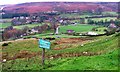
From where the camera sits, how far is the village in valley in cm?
1816

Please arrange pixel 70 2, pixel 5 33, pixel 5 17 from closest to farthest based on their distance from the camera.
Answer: pixel 5 33 → pixel 5 17 → pixel 70 2

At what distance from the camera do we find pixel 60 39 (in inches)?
1863

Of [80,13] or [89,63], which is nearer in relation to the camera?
[89,63]

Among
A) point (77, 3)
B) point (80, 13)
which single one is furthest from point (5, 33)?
point (77, 3)

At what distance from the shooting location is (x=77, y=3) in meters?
175

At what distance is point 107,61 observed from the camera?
17.0m

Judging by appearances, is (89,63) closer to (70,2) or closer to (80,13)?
(80,13)

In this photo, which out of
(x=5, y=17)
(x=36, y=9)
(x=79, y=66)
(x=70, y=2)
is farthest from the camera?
(x=70, y=2)

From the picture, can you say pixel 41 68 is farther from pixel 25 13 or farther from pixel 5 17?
pixel 25 13

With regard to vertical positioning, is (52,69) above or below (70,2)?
above

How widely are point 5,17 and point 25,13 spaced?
18.7m

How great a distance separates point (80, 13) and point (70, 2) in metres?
49.3

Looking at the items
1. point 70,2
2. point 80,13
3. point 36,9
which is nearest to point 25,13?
point 36,9

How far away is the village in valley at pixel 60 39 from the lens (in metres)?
18.2
